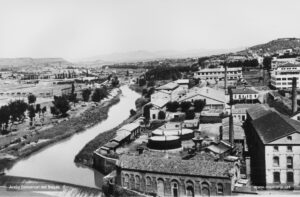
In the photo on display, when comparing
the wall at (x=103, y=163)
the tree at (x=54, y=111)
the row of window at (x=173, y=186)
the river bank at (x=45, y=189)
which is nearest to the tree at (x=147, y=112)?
the tree at (x=54, y=111)

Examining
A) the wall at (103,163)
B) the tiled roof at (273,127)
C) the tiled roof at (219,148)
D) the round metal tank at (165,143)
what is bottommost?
the wall at (103,163)

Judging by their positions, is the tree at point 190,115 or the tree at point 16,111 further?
the tree at point 16,111

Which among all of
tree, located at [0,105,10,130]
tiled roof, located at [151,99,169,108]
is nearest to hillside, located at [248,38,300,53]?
tiled roof, located at [151,99,169,108]

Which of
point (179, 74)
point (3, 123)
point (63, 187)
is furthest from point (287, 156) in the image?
point (179, 74)

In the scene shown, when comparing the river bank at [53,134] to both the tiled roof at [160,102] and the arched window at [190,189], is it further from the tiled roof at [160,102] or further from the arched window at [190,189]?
the arched window at [190,189]

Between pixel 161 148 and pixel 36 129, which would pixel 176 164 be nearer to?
pixel 161 148

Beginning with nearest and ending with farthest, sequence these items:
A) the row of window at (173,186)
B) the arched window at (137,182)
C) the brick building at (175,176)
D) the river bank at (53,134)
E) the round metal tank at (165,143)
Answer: the brick building at (175,176) < the row of window at (173,186) < the arched window at (137,182) < the round metal tank at (165,143) < the river bank at (53,134)

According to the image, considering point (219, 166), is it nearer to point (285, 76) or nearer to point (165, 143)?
point (165, 143)

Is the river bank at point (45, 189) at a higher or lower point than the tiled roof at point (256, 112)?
lower
